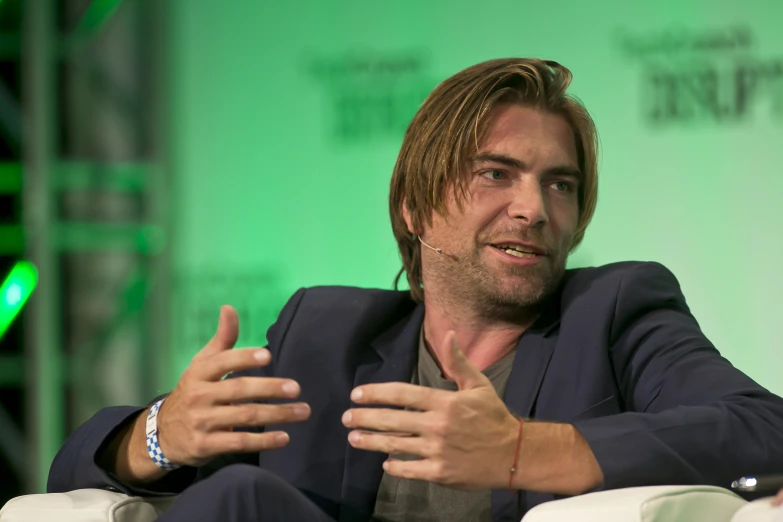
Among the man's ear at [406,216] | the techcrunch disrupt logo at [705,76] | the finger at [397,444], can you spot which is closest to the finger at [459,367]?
the finger at [397,444]

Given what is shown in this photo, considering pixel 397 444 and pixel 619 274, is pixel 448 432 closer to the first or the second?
pixel 397 444

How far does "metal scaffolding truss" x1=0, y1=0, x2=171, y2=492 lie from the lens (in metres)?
3.81

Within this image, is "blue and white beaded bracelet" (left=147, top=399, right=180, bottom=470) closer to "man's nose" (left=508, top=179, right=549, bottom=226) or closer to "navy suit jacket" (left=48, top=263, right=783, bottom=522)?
"navy suit jacket" (left=48, top=263, right=783, bottom=522)

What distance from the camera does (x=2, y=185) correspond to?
384cm

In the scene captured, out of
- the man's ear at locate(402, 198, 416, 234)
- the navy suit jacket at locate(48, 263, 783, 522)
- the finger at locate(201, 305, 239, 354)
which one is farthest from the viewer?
the man's ear at locate(402, 198, 416, 234)

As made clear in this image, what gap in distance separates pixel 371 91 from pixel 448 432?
94.4 inches

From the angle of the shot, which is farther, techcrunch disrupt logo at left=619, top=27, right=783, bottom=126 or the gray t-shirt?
techcrunch disrupt logo at left=619, top=27, right=783, bottom=126

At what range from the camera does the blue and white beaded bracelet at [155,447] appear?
1.73 m

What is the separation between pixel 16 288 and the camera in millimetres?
3852

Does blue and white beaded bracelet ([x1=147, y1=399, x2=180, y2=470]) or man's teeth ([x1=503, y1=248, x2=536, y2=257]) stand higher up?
man's teeth ([x1=503, y1=248, x2=536, y2=257])

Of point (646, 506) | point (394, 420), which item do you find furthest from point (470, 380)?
point (646, 506)

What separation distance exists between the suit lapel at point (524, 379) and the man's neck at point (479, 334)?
0.06 m

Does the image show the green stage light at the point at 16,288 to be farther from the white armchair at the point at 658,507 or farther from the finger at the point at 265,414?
the white armchair at the point at 658,507

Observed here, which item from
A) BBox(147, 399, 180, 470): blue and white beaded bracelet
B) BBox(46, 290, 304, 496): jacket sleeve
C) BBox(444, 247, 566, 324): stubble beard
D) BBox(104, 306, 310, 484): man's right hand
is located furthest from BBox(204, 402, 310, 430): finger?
BBox(444, 247, 566, 324): stubble beard
